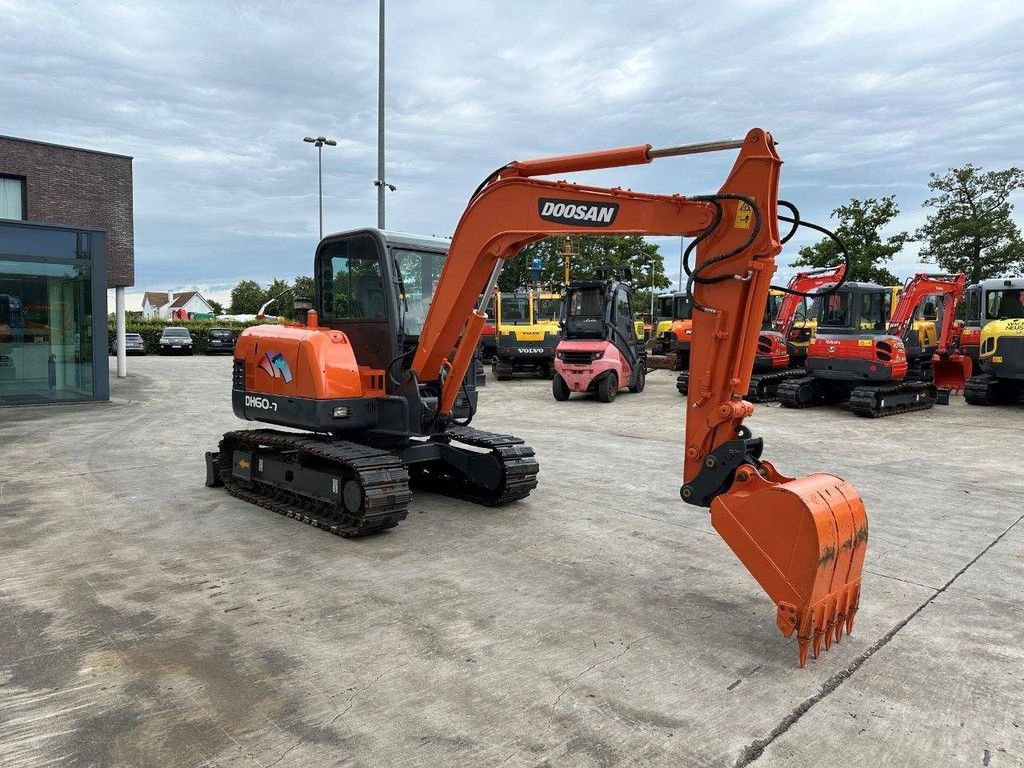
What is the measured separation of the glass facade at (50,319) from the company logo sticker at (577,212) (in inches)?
545

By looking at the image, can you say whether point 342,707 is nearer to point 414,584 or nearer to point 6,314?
point 414,584

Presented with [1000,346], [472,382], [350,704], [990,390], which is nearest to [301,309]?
[472,382]

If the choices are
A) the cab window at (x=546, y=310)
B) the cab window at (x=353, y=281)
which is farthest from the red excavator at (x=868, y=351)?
the cab window at (x=353, y=281)

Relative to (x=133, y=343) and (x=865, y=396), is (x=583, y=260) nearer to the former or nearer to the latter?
(x=133, y=343)

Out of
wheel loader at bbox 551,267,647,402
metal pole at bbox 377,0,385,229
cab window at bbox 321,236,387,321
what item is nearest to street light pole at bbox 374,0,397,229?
metal pole at bbox 377,0,385,229

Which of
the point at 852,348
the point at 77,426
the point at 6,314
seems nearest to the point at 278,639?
the point at 77,426

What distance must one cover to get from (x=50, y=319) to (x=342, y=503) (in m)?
12.9

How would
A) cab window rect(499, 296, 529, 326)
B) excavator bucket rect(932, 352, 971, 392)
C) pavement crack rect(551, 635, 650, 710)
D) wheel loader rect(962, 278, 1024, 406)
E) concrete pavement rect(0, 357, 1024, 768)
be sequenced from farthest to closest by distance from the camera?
cab window rect(499, 296, 529, 326), excavator bucket rect(932, 352, 971, 392), wheel loader rect(962, 278, 1024, 406), pavement crack rect(551, 635, 650, 710), concrete pavement rect(0, 357, 1024, 768)

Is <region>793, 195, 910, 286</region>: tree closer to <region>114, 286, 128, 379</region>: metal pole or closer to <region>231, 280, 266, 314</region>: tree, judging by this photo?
<region>114, 286, 128, 379</region>: metal pole

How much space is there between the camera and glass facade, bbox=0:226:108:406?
15.0 metres

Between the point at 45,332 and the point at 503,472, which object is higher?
the point at 45,332

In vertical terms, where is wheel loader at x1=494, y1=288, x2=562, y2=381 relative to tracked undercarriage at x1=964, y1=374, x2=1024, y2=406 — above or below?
above

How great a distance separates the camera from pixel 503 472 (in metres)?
6.74

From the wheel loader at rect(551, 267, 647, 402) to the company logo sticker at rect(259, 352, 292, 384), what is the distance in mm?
10238
